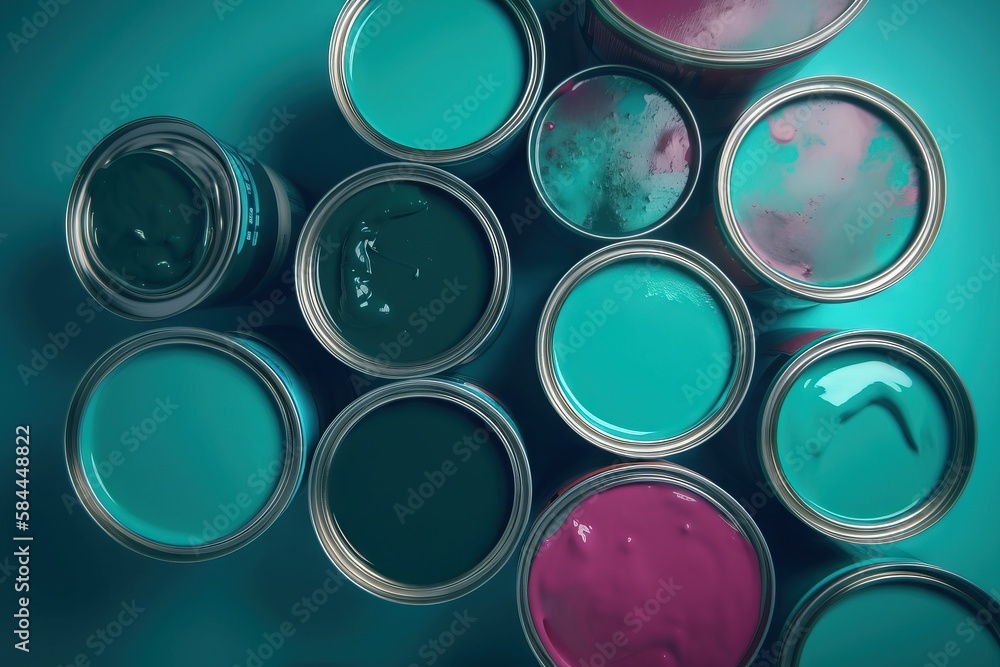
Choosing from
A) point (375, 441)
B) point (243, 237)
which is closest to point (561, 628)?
point (375, 441)

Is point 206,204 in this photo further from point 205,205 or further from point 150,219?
point 150,219

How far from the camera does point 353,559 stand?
1.42 metres

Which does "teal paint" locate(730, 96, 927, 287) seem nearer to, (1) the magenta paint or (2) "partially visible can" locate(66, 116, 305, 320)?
(1) the magenta paint

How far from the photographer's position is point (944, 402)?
4.58 feet

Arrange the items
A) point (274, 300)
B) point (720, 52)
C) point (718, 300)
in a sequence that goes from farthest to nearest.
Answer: point (274, 300), point (718, 300), point (720, 52)

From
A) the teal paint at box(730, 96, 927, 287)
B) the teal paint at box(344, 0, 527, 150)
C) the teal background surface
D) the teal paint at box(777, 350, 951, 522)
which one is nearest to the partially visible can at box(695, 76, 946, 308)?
the teal paint at box(730, 96, 927, 287)

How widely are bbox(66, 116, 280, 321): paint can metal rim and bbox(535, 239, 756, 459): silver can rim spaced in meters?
0.73

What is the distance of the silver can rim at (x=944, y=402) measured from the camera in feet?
4.45

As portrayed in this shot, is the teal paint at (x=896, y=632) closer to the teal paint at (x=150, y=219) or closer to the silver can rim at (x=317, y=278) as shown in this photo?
the silver can rim at (x=317, y=278)

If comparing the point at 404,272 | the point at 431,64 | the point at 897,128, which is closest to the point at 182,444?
the point at 404,272

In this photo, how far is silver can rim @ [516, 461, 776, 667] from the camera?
4.41ft

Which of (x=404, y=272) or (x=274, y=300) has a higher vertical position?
(x=274, y=300)

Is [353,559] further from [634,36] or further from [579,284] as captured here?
[634,36]

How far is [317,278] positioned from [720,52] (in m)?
1.05
